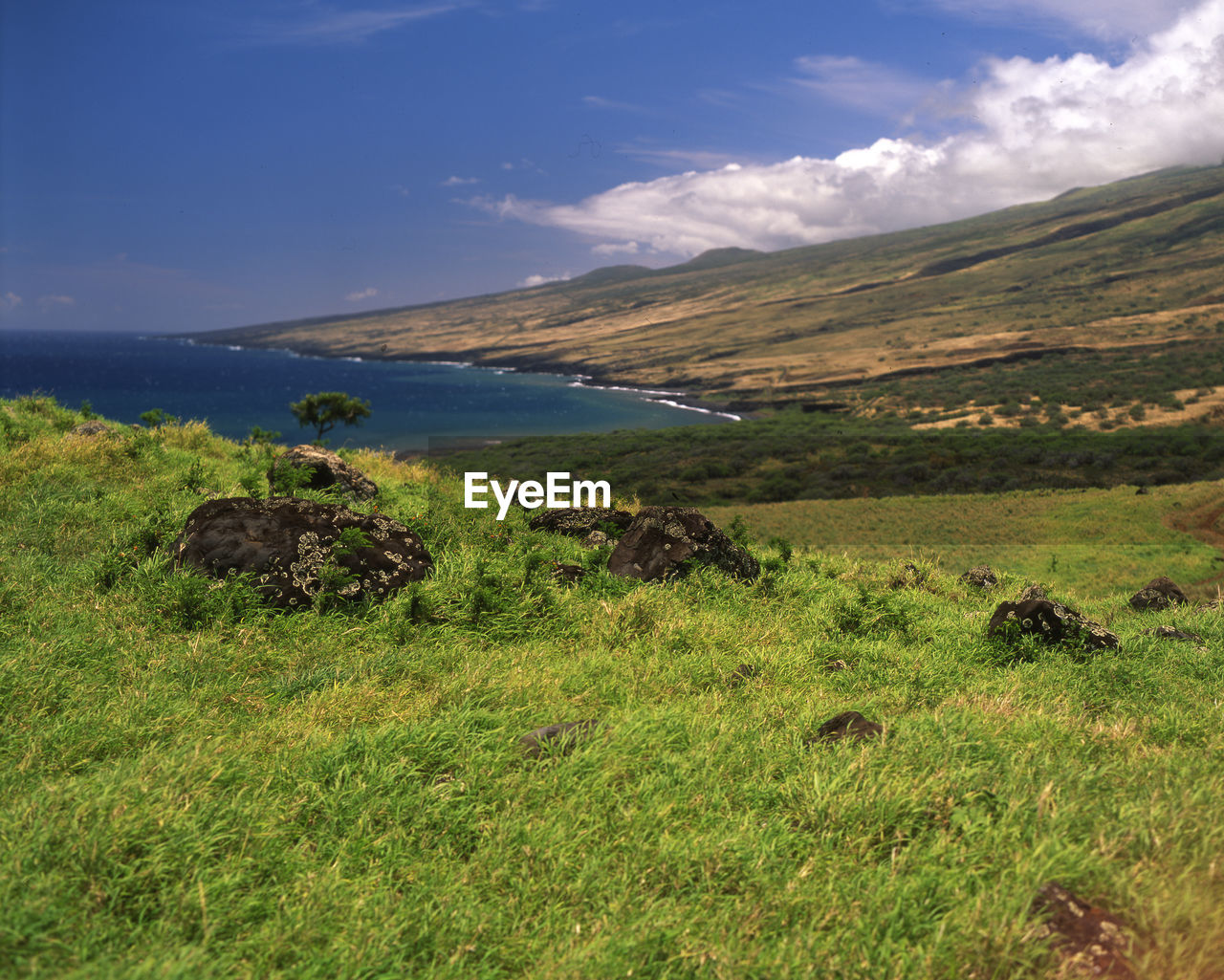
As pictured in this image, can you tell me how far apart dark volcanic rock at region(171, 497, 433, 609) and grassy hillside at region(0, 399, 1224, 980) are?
36 cm

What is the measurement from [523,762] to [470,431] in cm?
13162

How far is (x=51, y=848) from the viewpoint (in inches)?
141

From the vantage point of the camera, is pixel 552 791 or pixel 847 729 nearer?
pixel 552 791

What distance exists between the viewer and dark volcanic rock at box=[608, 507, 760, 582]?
31.9ft

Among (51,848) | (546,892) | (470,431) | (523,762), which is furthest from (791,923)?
(470,431)

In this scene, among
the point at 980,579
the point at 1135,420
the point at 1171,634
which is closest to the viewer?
the point at 1171,634

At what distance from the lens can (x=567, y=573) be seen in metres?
9.49

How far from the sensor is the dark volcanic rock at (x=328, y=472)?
12.1 meters

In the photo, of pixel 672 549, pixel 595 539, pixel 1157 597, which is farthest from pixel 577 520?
pixel 1157 597

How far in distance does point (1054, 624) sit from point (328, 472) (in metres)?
10.8

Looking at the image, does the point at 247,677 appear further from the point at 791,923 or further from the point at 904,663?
the point at 904,663

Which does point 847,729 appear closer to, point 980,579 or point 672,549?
point 672,549

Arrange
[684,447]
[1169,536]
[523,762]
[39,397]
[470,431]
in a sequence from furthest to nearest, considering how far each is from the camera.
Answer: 1. [470,431]
2. [684,447]
3. [1169,536]
4. [39,397]
5. [523,762]

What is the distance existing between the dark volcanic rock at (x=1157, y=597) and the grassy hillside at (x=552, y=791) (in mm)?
6781
